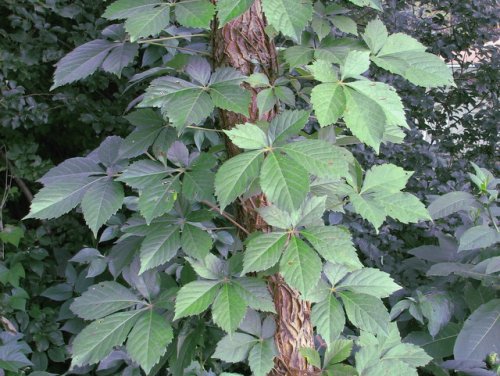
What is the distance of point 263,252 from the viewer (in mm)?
858

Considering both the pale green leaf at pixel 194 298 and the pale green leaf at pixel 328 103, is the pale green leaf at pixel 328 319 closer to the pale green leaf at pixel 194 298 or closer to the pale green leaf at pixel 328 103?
the pale green leaf at pixel 194 298

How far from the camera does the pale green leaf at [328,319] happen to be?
3.01 feet

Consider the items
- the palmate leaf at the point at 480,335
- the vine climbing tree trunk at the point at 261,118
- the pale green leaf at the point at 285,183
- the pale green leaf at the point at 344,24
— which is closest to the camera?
the pale green leaf at the point at 285,183

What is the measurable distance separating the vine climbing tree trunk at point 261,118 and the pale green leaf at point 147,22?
0.15 meters

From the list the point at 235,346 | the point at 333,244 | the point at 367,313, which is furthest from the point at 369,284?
the point at 235,346

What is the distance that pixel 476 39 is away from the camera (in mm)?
3041

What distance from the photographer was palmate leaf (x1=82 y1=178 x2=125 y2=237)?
878 mm

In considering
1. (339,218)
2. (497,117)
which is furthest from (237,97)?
(497,117)

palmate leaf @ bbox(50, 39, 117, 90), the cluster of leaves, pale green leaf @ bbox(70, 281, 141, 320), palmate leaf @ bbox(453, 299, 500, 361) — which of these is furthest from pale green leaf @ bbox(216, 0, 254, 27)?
palmate leaf @ bbox(453, 299, 500, 361)

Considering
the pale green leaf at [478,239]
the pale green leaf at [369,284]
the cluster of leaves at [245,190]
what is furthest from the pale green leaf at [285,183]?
the pale green leaf at [478,239]

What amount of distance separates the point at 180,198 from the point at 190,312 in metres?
0.23

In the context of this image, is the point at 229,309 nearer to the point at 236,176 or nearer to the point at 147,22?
the point at 236,176

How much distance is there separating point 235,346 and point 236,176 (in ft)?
1.44

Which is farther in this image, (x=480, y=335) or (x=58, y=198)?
(x=480, y=335)
